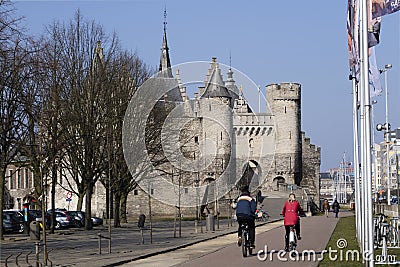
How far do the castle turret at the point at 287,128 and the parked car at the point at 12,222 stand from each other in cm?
4650

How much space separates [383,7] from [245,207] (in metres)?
7.82

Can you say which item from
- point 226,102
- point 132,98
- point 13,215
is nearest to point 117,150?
point 132,98

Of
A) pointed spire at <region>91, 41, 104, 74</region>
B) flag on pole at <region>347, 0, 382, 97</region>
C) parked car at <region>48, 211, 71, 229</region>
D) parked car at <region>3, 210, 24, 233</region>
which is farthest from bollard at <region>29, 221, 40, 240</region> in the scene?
parked car at <region>48, 211, 71, 229</region>

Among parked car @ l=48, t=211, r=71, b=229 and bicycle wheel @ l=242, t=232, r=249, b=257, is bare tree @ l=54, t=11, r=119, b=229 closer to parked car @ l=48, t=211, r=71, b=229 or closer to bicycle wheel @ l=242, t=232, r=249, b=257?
parked car @ l=48, t=211, r=71, b=229

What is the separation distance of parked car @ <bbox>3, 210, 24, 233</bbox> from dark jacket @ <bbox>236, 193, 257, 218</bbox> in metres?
23.3

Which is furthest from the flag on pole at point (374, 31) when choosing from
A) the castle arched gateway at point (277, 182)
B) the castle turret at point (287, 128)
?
the castle turret at point (287, 128)

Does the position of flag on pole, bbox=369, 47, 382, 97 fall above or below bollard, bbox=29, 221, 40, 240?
above

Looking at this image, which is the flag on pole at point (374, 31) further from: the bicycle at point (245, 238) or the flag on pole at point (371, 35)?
the bicycle at point (245, 238)

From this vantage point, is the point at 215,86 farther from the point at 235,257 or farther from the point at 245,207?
the point at 235,257

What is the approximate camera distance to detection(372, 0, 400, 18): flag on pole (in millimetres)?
12383

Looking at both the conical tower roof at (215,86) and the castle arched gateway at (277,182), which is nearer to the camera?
the castle arched gateway at (277,182)

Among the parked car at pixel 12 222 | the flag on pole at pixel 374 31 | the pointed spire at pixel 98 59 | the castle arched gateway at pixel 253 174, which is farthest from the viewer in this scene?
the castle arched gateway at pixel 253 174

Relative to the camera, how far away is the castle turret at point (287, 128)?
8481 centimetres

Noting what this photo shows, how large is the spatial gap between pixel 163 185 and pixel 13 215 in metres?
25.1
